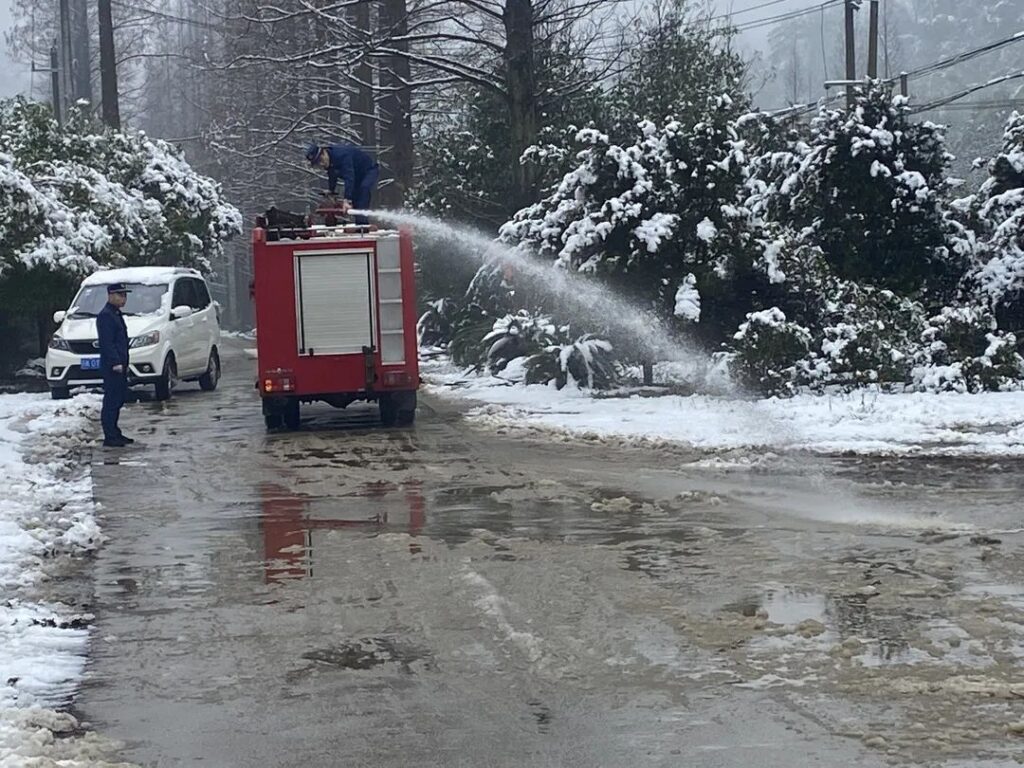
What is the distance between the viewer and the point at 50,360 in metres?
22.2

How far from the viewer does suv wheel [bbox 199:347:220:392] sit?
24.6 m

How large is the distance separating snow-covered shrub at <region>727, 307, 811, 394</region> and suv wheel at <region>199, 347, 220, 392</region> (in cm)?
976

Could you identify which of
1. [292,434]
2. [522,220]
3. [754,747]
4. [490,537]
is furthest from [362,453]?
[754,747]

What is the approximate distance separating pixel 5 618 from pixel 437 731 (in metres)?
3.09

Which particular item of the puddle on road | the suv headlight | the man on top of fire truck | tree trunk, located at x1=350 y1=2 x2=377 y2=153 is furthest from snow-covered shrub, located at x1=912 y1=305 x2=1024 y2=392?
tree trunk, located at x1=350 y1=2 x2=377 y2=153

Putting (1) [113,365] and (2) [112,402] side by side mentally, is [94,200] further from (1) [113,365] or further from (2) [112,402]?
(2) [112,402]

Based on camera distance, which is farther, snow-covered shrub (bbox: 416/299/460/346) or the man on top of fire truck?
snow-covered shrub (bbox: 416/299/460/346)

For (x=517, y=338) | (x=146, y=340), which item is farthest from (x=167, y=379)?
(x=517, y=338)

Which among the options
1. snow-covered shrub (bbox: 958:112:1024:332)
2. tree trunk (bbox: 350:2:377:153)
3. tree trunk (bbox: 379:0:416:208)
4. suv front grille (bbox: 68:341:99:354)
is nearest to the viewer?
snow-covered shrub (bbox: 958:112:1024:332)

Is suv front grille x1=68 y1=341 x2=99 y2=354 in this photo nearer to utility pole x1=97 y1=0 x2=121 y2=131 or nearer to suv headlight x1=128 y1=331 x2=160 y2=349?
suv headlight x1=128 y1=331 x2=160 y2=349

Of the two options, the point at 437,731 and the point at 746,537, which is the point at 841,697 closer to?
the point at 437,731

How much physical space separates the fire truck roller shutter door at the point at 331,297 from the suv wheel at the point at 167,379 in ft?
19.1

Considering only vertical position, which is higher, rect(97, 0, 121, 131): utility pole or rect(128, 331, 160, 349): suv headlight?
rect(97, 0, 121, 131): utility pole

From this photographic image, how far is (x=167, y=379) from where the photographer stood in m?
22.7
